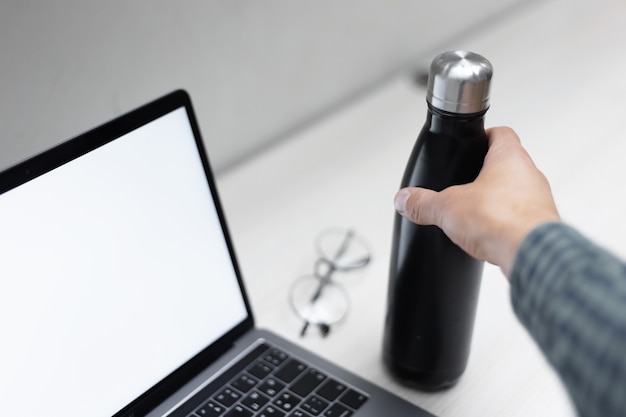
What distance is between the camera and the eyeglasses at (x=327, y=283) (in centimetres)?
72

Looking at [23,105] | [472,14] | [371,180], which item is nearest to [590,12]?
[472,14]

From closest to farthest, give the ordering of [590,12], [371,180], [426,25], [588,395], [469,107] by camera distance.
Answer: [588,395] → [469,107] → [371,180] → [426,25] → [590,12]

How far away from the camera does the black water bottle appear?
1.66 feet

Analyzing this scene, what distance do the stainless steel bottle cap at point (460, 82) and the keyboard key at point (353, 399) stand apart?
0.82 feet

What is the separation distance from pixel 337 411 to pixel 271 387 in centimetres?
6

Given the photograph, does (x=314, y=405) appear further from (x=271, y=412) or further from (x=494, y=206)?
(x=494, y=206)

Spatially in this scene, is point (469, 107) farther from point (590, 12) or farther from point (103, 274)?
point (590, 12)

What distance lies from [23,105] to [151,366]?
0.88 ft

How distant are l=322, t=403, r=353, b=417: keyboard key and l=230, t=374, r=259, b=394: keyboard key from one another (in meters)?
0.07

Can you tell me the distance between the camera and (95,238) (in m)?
0.54

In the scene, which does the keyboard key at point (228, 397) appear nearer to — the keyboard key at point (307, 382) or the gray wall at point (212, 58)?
the keyboard key at point (307, 382)

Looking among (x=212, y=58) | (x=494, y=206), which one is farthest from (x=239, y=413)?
(x=212, y=58)

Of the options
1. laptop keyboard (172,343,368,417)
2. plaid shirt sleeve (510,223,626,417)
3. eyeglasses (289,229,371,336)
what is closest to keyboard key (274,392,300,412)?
laptop keyboard (172,343,368,417)

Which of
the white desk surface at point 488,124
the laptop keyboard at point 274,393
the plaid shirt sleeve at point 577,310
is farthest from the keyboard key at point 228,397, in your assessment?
the plaid shirt sleeve at point 577,310
